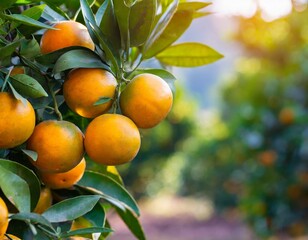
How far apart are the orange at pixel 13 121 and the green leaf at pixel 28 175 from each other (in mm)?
21

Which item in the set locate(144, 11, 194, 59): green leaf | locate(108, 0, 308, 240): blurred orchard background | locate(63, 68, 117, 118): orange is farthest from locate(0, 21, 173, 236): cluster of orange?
locate(108, 0, 308, 240): blurred orchard background

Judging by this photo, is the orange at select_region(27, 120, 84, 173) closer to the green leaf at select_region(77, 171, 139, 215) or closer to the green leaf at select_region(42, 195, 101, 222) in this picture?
the green leaf at select_region(42, 195, 101, 222)

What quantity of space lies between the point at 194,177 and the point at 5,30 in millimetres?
5258

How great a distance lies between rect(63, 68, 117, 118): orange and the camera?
0.57 meters

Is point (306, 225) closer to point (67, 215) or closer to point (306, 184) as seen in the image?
point (306, 184)

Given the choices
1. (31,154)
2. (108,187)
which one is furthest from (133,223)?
(31,154)

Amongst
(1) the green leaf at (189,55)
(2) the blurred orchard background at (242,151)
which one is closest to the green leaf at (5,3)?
(1) the green leaf at (189,55)

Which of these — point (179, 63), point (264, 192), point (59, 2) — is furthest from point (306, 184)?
point (59, 2)

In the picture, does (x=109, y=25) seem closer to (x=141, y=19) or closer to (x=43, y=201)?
(x=141, y=19)

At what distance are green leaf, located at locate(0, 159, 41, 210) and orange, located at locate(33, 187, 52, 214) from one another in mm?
54

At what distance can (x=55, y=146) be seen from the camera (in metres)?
0.56

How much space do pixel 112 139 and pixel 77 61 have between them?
0.28ft

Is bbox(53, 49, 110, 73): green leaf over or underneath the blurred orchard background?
over

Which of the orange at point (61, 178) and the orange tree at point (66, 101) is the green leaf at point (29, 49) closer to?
the orange tree at point (66, 101)
